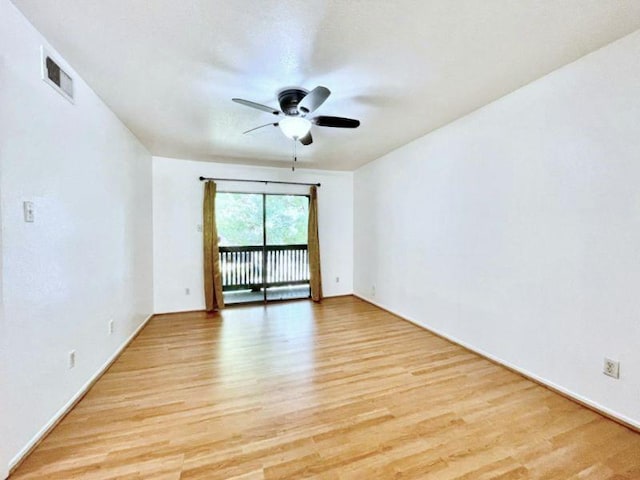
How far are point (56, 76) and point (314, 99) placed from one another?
1684 mm

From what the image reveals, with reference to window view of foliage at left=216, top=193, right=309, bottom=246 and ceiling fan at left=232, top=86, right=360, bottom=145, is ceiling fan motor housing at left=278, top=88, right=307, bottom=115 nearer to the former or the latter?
ceiling fan at left=232, top=86, right=360, bottom=145

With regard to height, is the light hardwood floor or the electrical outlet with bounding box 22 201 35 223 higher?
the electrical outlet with bounding box 22 201 35 223

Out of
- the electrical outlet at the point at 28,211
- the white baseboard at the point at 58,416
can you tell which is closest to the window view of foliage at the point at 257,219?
the white baseboard at the point at 58,416

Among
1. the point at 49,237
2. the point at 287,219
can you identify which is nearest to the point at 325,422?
the point at 49,237

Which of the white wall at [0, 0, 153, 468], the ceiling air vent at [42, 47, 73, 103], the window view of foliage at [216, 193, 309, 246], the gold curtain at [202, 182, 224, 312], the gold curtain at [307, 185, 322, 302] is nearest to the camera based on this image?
the white wall at [0, 0, 153, 468]

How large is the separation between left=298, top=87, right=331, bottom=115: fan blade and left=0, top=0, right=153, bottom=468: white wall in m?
1.60

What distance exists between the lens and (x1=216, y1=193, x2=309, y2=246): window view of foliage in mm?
4777

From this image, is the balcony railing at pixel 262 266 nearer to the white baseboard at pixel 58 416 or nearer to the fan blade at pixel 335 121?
the white baseboard at pixel 58 416

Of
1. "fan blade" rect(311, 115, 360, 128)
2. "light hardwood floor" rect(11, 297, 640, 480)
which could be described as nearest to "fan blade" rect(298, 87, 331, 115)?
"fan blade" rect(311, 115, 360, 128)

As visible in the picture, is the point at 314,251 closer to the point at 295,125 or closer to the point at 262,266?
the point at 262,266

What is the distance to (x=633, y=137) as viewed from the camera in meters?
1.74

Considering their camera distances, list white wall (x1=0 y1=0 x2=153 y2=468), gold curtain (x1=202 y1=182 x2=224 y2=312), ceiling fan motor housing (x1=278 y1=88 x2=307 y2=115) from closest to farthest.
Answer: white wall (x1=0 y1=0 x2=153 y2=468) → ceiling fan motor housing (x1=278 y1=88 x2=307 y2=115) → gold curtain (x1=202 y1=182 x2=224 y2=312)

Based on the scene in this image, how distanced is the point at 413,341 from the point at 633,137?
2461mm

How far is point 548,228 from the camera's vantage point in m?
2.19
